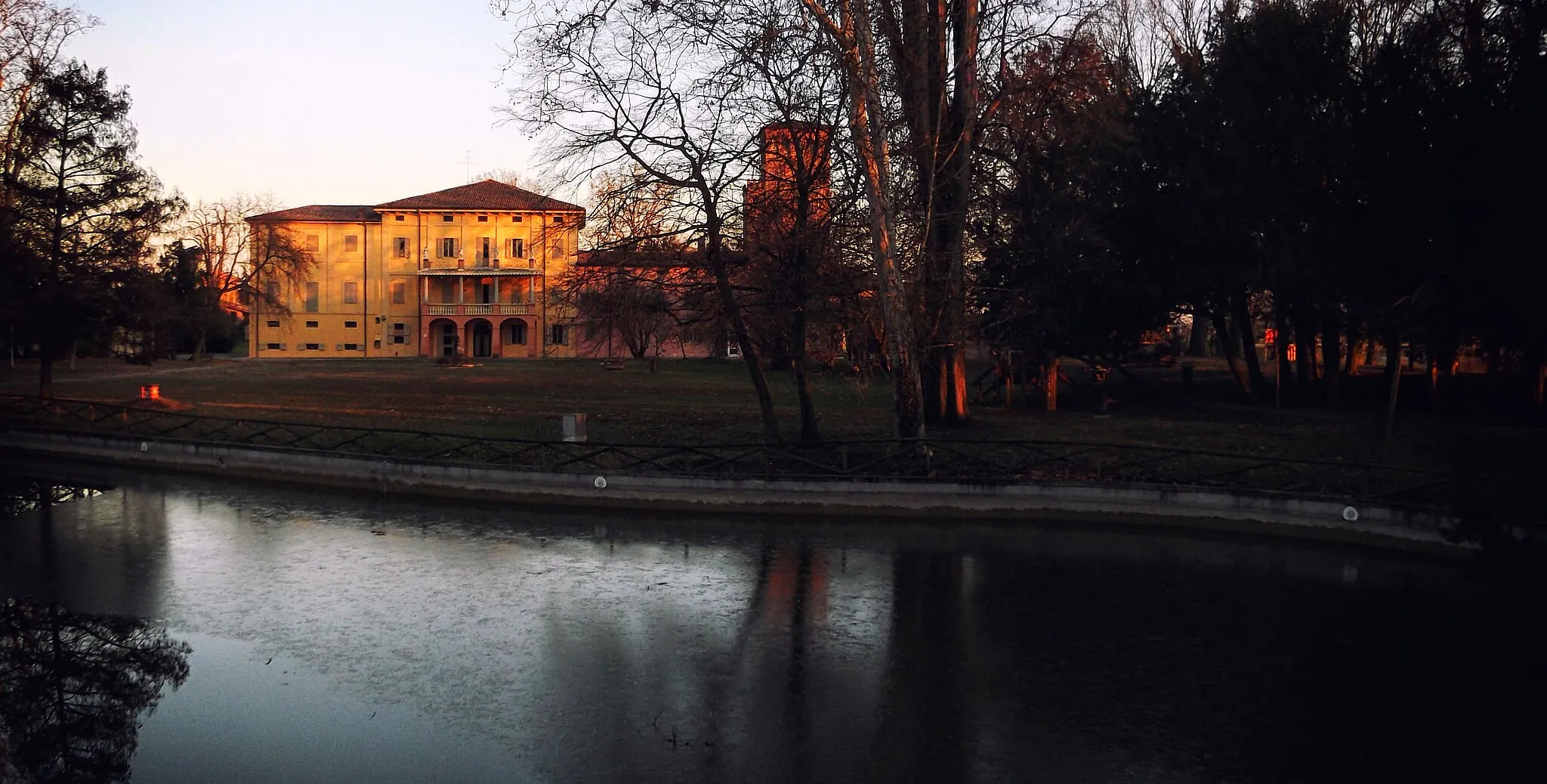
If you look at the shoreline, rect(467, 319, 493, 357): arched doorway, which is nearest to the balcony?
rect(467, 319, 493, 357): arched doorway

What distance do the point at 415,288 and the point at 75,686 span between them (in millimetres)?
70639

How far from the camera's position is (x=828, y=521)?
56.5 ft

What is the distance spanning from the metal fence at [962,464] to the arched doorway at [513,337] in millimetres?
52816

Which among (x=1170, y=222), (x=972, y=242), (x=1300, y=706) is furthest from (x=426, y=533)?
(x=1170, y=222)

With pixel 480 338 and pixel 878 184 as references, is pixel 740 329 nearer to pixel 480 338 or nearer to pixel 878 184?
pixel 878 184

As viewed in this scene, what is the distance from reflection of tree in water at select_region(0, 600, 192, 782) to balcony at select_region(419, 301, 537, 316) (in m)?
63.9

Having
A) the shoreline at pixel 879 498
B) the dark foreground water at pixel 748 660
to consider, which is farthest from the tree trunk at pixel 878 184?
the dark foreground water at pixel 748 660

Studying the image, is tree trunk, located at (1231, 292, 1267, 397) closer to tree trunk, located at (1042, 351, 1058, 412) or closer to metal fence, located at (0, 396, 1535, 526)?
tree trunk, located at (1042, 351, 1058, 412)

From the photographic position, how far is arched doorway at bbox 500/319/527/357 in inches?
2987

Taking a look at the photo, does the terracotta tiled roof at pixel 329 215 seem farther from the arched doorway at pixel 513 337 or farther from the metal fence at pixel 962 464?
the metal fence at pixel 962 464

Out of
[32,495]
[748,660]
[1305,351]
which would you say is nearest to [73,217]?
[32,495]

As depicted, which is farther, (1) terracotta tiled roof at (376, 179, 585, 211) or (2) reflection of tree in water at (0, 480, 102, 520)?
(1) terracotta tiled roof at (376, 179, 585, 211)

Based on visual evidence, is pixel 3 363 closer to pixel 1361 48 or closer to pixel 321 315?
pixel 321 315

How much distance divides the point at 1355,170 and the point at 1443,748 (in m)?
23.1
